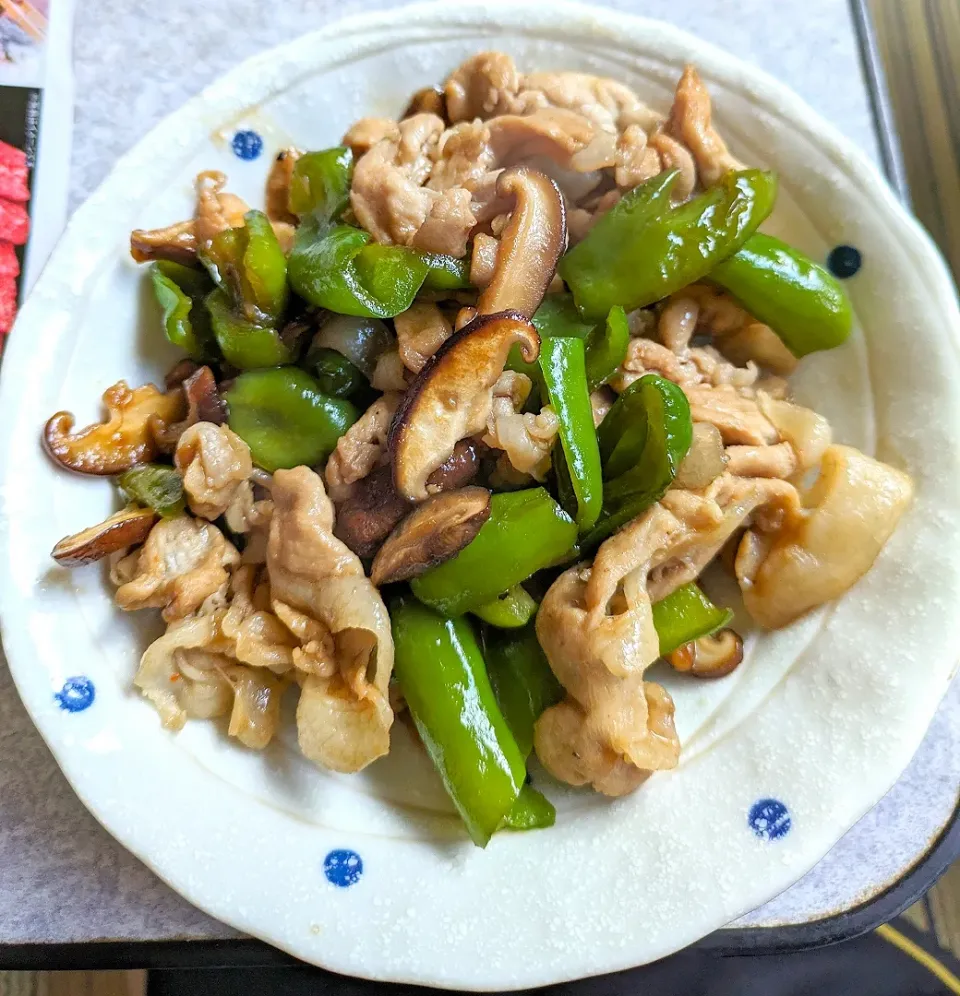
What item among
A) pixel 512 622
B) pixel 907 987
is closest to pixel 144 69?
pixel 512 622

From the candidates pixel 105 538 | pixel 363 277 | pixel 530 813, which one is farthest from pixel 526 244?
pixel 530 813

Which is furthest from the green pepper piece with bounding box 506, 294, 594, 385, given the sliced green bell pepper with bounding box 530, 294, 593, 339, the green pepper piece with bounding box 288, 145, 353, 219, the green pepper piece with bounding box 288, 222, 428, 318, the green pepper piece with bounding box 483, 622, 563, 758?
the green pepper piece with bounding box 483, 622, 563, 758

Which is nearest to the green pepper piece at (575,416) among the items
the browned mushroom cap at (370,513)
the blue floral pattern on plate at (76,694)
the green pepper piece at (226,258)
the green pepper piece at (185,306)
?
the browned mushroom cap at (370,513)

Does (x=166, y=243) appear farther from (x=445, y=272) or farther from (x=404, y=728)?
(x=404, y=728)

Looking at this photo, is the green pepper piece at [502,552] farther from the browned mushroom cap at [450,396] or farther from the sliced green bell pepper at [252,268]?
the sliced green bell pepper at [252,268]

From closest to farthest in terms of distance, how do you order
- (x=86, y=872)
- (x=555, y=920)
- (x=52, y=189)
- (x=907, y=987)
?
1. (x=555, y=920)
2. (x=86, y=872)
3. (x=907, y=987)
4. (x=52, y=189)

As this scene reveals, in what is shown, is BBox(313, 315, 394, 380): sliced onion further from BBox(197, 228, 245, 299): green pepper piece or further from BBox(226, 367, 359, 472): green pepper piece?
BBox(197, 228, 245, 299): green pepper piece

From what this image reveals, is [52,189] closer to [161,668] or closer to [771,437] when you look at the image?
[161,668]
